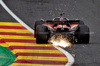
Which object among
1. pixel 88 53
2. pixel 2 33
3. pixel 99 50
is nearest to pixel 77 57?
pixel 88 53

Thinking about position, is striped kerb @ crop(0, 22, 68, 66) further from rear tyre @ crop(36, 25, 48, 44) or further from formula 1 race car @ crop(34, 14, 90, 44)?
formula 1 race car @ crop(34, 14, 90, 44)

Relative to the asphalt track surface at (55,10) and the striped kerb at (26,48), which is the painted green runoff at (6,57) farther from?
the asphalt track surface at (55,10)

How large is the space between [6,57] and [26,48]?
6.32ft

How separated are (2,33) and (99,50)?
5.28 m

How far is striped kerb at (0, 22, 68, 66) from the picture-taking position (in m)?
10.1

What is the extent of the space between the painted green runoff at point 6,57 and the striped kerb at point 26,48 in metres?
0.16

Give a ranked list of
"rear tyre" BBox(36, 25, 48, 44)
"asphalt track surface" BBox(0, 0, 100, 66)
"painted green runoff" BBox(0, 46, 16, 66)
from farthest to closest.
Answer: "asphalt track surface" BBox(0, 0, 100, 66) → "rear tyre" BBox(36, 25, 48, 44) → "painted green runoff" BBox(0, 46, 16, 66)

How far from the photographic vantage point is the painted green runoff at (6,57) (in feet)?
32.8

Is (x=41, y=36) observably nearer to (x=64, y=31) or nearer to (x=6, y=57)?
(x=64, y=31)

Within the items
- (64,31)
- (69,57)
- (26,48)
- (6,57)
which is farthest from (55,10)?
(6,57)

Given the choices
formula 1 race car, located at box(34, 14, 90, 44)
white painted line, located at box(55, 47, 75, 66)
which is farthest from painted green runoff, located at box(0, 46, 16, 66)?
formula 1 race car, located at box(34, 14, 90, 44)

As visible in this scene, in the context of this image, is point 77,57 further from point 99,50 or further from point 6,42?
point 6,42

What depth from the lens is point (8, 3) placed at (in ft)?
86.2

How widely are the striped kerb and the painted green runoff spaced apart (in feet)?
0.54
